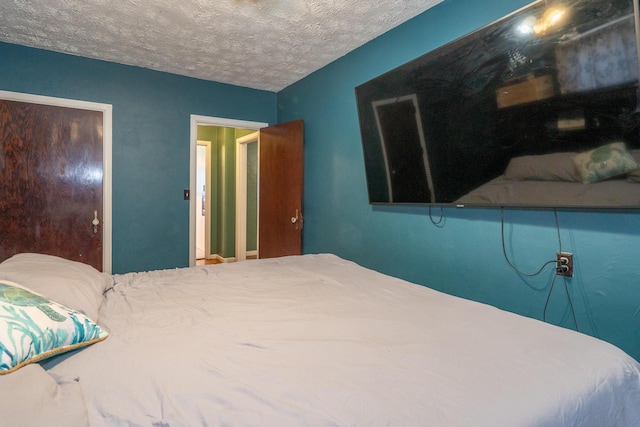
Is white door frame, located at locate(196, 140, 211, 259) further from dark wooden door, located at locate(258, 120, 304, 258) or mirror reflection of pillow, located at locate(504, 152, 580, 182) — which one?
mirror reflection of pillow, located at locate(504, 152, 580, 182)

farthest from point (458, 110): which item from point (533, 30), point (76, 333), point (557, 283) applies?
point (76, 333)

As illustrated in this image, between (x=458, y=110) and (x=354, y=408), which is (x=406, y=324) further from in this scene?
(x=458, y=110)

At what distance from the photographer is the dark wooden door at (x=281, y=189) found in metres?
3.49

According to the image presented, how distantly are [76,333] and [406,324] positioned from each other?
1077 millimetres

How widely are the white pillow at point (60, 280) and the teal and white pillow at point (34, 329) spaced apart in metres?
0.14

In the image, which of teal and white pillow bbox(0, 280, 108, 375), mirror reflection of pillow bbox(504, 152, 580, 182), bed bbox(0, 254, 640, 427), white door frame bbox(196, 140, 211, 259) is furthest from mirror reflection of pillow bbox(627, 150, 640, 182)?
white door frame bbox(196, 140, 211, 259)

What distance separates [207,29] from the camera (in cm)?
253

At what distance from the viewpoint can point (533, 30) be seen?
4.91 feet

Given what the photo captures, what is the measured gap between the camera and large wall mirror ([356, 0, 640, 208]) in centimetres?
131

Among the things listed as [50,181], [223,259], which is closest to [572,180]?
[50,181]

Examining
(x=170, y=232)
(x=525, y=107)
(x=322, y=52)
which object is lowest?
(x=170, y=232)

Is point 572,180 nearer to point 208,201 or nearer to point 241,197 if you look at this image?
point 241,197

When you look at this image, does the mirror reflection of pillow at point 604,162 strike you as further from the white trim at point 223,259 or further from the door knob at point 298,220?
the white trim at point 223,259

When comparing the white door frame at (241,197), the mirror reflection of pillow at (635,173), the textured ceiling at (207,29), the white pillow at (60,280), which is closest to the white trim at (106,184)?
the textured ceiling at (207,29)
